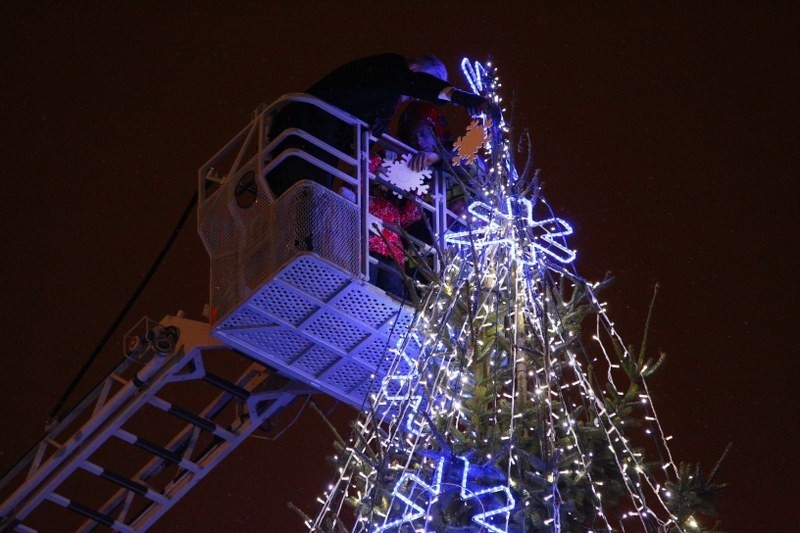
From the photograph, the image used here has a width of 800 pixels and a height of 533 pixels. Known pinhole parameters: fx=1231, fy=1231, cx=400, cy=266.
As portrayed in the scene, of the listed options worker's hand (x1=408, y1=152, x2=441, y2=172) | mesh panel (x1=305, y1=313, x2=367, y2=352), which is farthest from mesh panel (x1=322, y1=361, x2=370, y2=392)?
worker's hand (x1=408, y1=152, x2=441, y2=172)

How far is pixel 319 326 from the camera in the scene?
247 inches

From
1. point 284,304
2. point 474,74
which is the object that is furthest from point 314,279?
point 474,74

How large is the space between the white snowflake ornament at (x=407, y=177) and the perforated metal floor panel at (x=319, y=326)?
767 millimetres

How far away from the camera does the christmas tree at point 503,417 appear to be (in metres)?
4.98

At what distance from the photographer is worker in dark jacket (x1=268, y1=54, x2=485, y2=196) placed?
6277 mm

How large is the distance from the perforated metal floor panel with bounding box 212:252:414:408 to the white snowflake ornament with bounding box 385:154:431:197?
767 millimetres

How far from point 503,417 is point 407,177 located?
76.4 inches

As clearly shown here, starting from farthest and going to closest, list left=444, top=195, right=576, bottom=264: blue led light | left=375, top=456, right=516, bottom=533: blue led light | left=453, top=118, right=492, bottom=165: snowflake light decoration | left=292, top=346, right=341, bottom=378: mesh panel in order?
left=292, top=346, right=341, bottom=378: mesh panel
left=453, top=118, right=492, bottom=165: snowflake light decoration
left=444, top=195, right=576, bottom=264: blue led light
left=375, top=456, right=516, bottom=533: blue led light

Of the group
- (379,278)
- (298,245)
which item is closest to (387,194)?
(379,278)

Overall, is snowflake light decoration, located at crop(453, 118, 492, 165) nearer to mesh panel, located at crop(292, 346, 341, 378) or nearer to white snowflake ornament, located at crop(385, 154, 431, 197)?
white snowflake ornament, located at crop(385, 154, 431, 197)

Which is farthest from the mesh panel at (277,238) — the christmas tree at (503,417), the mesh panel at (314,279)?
the christmas tree at (503,417)

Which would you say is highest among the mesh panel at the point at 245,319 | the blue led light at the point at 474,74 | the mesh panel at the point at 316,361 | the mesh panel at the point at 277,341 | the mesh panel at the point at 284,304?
the blue led light at the point at 474,74

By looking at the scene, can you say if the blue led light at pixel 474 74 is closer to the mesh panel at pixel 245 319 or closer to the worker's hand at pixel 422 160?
the worker's hand at pixel 422 160

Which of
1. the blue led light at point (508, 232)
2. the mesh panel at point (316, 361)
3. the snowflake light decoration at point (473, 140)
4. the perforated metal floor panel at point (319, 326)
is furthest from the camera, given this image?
the mesh panel at point (316, 361)
